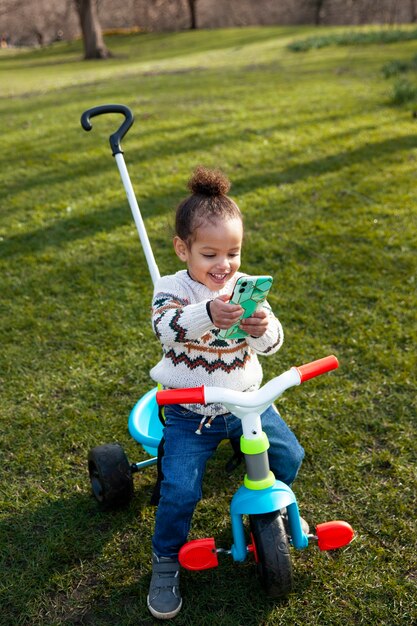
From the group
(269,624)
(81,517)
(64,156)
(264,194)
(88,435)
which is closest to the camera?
(269,624)

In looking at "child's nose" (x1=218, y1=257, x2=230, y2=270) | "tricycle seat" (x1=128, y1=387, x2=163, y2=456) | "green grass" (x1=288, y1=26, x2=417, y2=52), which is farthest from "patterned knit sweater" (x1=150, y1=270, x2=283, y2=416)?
"green grass" (x1=288, y1=26, x2=417, y2=52)

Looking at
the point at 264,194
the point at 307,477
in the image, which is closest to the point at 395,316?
the point at 307,477

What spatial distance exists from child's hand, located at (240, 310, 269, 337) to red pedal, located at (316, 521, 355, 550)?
753mm

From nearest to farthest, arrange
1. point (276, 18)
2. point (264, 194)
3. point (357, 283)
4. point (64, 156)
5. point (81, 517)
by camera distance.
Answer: point (81, 517) < point (357, 283) < point (264, 194) < point (64, 156) < point (276, 18)

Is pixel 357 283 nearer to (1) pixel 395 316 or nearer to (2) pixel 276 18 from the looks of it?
(1) pixel 395 316

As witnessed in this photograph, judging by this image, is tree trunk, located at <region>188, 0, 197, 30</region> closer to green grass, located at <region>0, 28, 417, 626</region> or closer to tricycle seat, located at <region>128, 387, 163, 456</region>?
green grass, located at <region>0, 28, 417, 626</region>

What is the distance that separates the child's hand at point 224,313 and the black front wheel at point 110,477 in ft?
2.90

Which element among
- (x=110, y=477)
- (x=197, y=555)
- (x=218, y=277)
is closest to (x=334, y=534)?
(x=197, y=555)

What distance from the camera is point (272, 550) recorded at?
1.99m

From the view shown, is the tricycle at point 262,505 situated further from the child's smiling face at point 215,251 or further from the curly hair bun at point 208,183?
the curly hair bun at point 208,183

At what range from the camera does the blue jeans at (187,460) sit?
218 cm

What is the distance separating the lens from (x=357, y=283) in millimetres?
4125

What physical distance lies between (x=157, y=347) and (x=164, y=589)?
5.41 feet

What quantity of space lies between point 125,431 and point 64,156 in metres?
4.49
